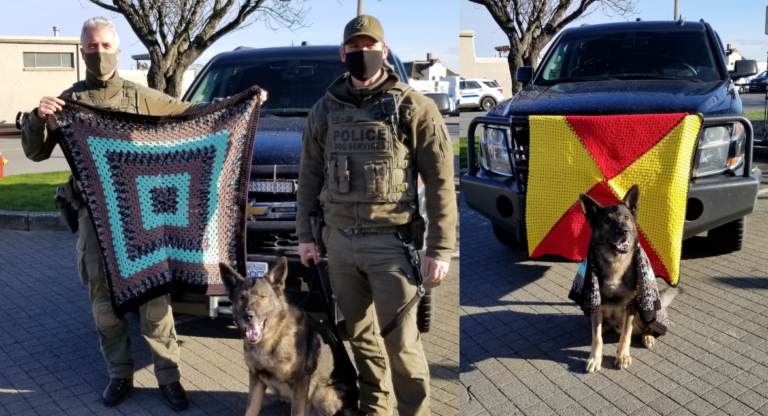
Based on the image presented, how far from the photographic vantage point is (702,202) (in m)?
4.59

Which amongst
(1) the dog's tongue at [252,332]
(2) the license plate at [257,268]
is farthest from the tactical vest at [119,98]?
(1) the dog's tongue at [252,332]

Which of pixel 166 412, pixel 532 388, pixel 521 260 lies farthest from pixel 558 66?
pixel 166 412

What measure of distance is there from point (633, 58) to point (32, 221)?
23.4ft

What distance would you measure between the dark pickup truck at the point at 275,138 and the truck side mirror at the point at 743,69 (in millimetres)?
2891

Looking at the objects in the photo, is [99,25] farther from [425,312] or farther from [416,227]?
[425,312]

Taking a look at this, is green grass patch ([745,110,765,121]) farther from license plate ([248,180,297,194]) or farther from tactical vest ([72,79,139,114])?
tactical vest ([72,79,139,114])

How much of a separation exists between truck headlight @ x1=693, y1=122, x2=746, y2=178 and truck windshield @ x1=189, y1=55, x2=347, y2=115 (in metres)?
2.81

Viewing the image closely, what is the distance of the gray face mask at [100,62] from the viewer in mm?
3840

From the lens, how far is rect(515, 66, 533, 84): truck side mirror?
21.1 feet

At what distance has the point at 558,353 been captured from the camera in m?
4.41

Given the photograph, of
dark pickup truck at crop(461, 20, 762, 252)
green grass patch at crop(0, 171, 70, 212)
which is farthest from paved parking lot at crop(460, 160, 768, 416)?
green grass patch at crop(0, 171, 70, 212)

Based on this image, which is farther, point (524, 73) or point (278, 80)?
point (524, 73)

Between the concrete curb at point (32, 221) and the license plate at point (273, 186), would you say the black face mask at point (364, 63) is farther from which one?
the concrete curb at point (32, 221)

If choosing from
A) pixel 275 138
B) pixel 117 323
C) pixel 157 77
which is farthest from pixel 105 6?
pixel 117 323
